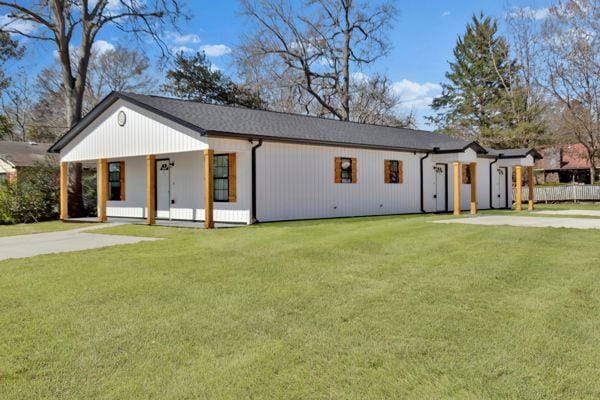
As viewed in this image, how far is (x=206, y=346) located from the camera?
374 cm

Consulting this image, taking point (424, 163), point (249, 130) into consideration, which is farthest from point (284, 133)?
point (424, 163)

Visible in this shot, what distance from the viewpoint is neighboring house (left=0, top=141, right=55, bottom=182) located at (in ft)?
76.6

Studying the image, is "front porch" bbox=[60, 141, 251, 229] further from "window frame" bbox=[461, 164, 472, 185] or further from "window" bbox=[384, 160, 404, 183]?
"window frame" bbox=[461, 164, 472, 185]

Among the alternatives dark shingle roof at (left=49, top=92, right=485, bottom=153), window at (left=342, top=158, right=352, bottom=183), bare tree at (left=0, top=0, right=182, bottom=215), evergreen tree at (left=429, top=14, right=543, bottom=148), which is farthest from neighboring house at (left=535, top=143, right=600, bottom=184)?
bare tree at (left=0, top=0, right=182, bottom=215)

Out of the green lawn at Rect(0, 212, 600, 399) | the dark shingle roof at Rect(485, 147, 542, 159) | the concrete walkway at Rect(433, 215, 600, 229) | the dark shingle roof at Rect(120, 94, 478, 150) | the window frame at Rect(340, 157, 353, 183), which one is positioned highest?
the dark shingle roof at Rect(120, 94, 478, 150)

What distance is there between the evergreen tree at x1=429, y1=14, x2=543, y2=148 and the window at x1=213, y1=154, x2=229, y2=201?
85.4ft

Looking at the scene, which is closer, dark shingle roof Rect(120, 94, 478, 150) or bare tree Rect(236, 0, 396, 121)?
dark shingle roof Rect(120, 94, 478, 150)

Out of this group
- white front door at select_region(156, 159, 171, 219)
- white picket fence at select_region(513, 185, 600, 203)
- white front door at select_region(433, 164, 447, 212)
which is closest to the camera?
white front door at select_region(156, 159, 171, 219)

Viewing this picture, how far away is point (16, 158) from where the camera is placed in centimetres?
2405

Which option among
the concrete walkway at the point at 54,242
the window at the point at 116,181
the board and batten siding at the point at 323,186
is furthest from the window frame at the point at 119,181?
the board and batten siding at the point at 323,186

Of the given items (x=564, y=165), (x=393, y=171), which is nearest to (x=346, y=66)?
(x=393, y=171)

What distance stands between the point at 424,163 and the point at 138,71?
23219mm

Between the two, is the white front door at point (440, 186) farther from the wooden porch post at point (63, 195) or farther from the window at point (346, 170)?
the wooden porch post at point (63, 195)

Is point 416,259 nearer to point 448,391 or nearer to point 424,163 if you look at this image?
point 448,391
